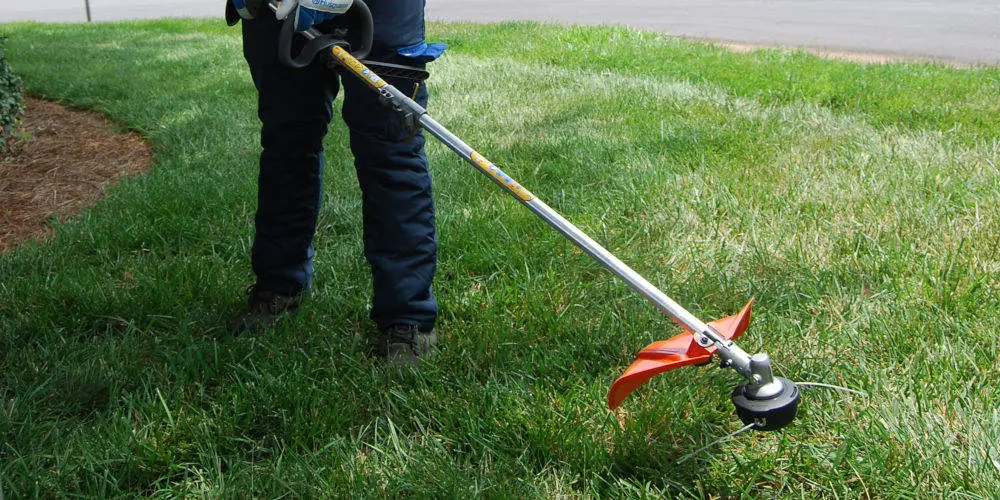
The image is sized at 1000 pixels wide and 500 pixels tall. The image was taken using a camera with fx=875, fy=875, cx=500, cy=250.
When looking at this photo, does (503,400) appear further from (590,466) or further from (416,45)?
(416,45)

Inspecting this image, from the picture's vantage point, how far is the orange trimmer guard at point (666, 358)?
1690 mm

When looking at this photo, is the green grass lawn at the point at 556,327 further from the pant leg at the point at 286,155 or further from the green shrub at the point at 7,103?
the green shrub at the point at 7,103

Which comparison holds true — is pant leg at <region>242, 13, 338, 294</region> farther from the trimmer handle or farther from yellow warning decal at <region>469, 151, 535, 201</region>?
yellow warning decal at <region>469, 151, 535, 201</region>

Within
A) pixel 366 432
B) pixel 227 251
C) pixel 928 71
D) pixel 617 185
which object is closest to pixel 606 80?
pixel 928 71

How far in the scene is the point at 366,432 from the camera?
2.15 meters

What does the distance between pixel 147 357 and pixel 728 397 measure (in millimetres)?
1649

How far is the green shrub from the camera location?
4966 millimetres

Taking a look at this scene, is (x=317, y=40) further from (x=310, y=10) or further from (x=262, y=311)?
(x=262, y=311)

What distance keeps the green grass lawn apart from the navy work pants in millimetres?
229

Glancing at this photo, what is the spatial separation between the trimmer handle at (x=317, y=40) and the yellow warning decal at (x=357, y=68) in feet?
0.13

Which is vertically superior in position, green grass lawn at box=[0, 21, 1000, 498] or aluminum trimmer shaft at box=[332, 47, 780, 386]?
aluminum trimmer shaft at box=[332, 47, 780, 386]

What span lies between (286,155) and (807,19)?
397 inches

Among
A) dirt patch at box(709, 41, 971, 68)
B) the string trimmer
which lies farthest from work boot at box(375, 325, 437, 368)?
dirt patch at box(709, 41, 971, 68)

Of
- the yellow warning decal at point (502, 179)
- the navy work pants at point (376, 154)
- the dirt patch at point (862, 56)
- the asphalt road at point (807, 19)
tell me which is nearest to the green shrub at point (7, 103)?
the navy work pants at point (376, 154)
